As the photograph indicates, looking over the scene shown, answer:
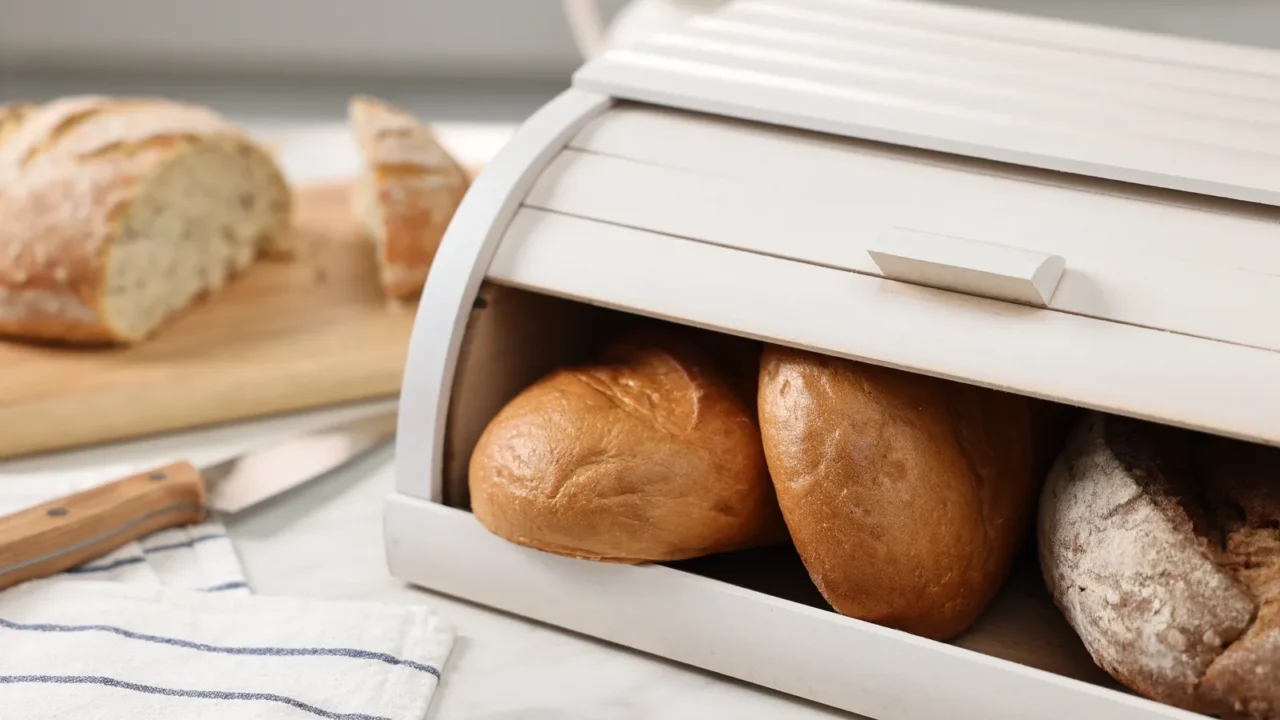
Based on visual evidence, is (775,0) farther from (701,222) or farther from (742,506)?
(742,506)

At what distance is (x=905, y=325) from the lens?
0.91 metres

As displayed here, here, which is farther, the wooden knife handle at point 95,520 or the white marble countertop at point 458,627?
the wooden knife handle at point 95,520

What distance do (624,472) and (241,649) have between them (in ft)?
1.17

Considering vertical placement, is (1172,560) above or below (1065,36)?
below

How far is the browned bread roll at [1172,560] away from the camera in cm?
84

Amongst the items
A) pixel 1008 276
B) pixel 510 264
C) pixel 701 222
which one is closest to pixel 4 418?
pixel 510 264

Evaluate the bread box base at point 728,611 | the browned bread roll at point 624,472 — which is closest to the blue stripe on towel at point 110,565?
the bread box base at point 728,611

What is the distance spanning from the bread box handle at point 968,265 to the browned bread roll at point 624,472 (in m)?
0.20

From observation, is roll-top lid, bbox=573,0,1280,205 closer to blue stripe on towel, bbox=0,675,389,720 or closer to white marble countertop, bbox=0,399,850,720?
white marble countertop, bbox=0,399,850,720

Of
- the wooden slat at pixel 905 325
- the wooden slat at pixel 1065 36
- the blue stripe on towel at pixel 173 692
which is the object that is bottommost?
the blue stripe on towel at pixel 173 692

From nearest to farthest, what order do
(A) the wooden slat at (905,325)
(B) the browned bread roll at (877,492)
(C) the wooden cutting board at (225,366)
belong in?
(A) the wooden slat at (905,325) → (B) the browned bread roll at (877,492) → (C) the wooden cutting board at (225,366)

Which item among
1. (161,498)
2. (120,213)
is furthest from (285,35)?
(161,498)

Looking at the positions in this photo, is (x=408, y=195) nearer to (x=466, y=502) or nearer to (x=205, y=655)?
(x=466, y=502)

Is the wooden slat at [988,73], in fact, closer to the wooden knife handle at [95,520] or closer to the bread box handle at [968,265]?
the bread box handle at [968,265]
